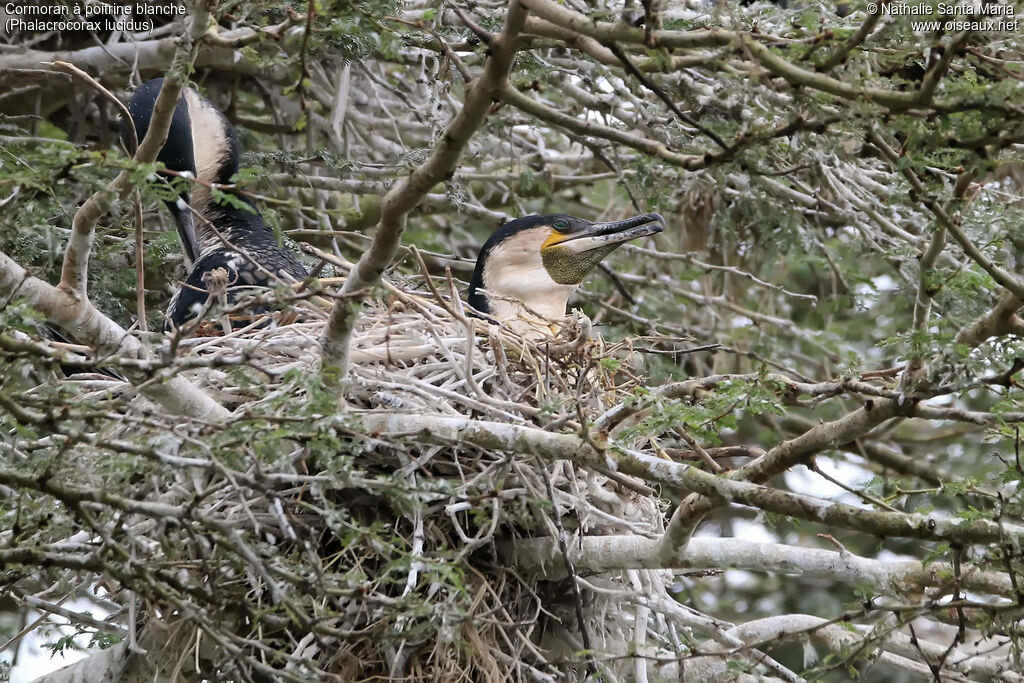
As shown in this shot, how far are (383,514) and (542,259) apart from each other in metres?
1.55

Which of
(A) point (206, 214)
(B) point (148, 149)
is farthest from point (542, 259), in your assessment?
(B) point (148, 149)

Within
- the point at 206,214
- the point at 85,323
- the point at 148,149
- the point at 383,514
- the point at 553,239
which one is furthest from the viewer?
the point at 206,214

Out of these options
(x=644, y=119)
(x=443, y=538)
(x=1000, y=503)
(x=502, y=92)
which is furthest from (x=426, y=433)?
(x=644, y=119)

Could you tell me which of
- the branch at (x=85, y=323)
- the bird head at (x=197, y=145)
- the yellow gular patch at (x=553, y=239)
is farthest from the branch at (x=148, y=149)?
the yellow gular patch at (x=553, y=239)

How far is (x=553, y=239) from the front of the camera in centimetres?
445

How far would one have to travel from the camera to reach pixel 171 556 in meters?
2.52

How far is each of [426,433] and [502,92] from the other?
981 mm

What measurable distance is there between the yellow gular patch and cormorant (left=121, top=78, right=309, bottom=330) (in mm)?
923

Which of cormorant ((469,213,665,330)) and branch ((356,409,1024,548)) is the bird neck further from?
branch ((356,409,1024,548))

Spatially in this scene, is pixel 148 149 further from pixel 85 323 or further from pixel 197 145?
pixel 197 145

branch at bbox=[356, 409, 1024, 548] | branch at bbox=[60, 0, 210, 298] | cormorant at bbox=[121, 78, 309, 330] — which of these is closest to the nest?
branch at bbox=[356, 409, 1024, 548]

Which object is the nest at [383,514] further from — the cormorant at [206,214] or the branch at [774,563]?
the cormorant at [206,214]

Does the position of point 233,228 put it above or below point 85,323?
below

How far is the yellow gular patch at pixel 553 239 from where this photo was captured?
442cm
